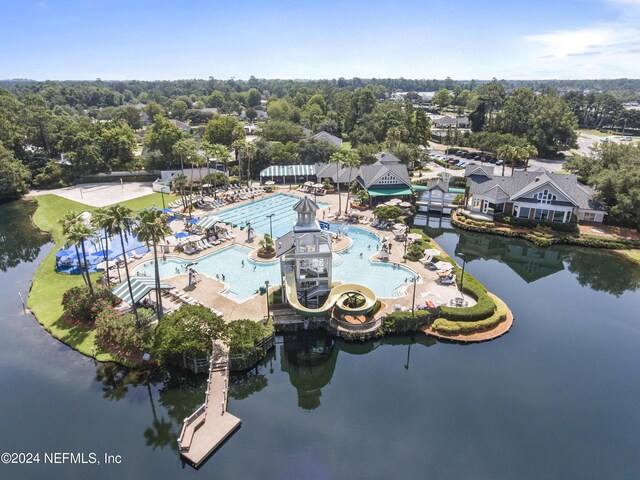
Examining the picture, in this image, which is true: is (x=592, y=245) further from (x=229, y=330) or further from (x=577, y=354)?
(x=229, y=330)

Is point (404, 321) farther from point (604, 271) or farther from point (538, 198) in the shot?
point (538, 198)

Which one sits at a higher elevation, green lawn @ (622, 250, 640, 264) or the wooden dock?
green lawn @ (622, 250, 640, 264)

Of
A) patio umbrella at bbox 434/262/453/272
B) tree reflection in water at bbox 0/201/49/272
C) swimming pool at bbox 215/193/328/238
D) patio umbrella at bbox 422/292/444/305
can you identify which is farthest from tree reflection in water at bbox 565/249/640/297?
tree reflection in water at bbox 0/201/49/272

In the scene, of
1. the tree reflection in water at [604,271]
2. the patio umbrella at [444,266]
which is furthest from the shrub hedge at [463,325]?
the tree reflection in water at [604,271]

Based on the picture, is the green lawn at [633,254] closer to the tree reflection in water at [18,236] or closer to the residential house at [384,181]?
the residential house at [384,181]

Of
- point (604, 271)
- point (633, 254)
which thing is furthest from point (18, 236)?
point (633, 254)

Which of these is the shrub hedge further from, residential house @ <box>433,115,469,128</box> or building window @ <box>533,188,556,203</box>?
residential house @ <box>433,115,469,128</box>
